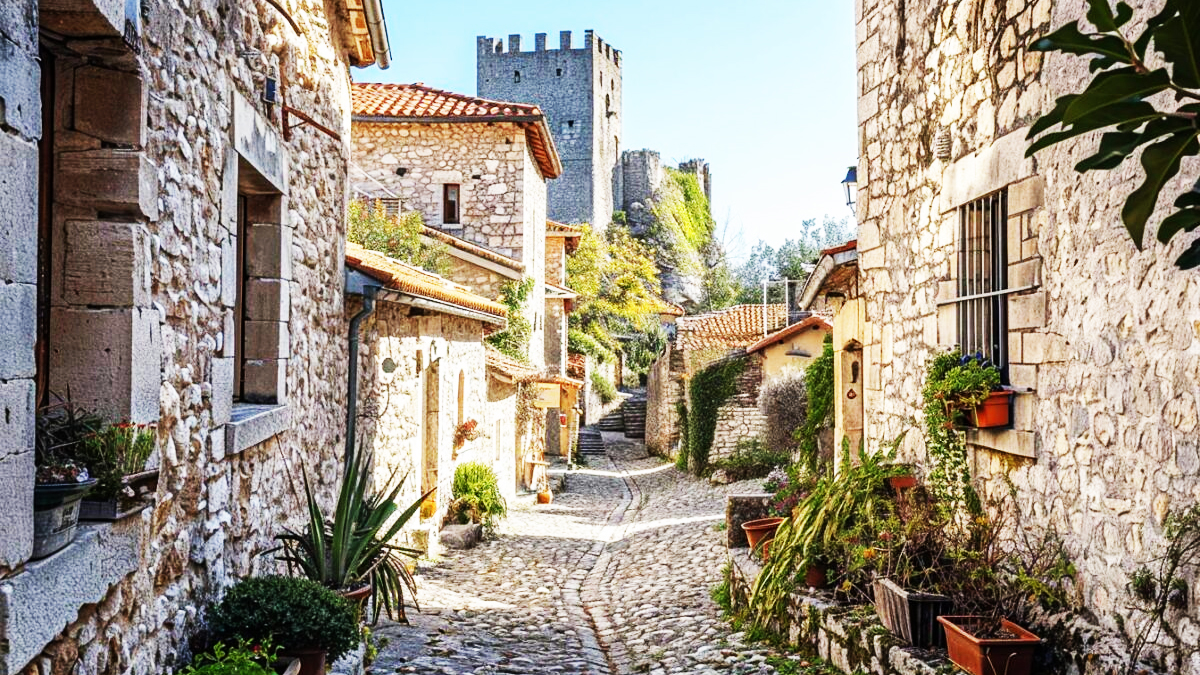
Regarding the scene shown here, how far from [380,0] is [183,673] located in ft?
17.1

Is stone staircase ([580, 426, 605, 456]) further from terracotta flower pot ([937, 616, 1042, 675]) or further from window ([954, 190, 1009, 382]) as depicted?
terracotta flower pot ([937, 616, 1042, 675])

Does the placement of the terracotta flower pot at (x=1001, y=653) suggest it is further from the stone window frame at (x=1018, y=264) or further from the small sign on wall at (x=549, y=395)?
the small sign on wall at (x=549, y=395)

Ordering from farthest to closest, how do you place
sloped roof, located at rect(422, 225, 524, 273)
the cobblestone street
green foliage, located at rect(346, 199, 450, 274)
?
sloped roof, located at rect(422, 225, 524, 273) < green foliage, located at rect(346, 199, 450, 274) < the cobblestone street

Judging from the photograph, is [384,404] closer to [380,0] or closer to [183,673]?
[380,0]

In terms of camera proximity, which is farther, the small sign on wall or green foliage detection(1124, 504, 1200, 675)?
the small sign on wall

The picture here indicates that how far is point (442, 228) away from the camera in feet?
66.8

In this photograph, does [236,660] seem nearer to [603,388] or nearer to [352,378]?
[352,378]

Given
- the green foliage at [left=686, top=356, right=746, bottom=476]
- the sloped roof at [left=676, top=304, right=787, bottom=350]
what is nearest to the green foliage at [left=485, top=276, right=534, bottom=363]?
the green foliage at [left=686, top=356, right=746, bottom=476]

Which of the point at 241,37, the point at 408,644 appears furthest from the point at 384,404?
the point at 241,37

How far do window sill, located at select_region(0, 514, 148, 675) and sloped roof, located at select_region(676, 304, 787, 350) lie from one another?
20.9m

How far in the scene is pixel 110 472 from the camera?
10.4ft

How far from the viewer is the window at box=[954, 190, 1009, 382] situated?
5793mm

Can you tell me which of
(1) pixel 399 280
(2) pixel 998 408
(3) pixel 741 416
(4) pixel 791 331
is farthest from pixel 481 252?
(2) pixel 998 408

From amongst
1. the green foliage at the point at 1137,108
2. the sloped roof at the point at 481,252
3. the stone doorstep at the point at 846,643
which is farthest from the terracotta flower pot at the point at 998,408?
the sloped roof at the point at 481,252
